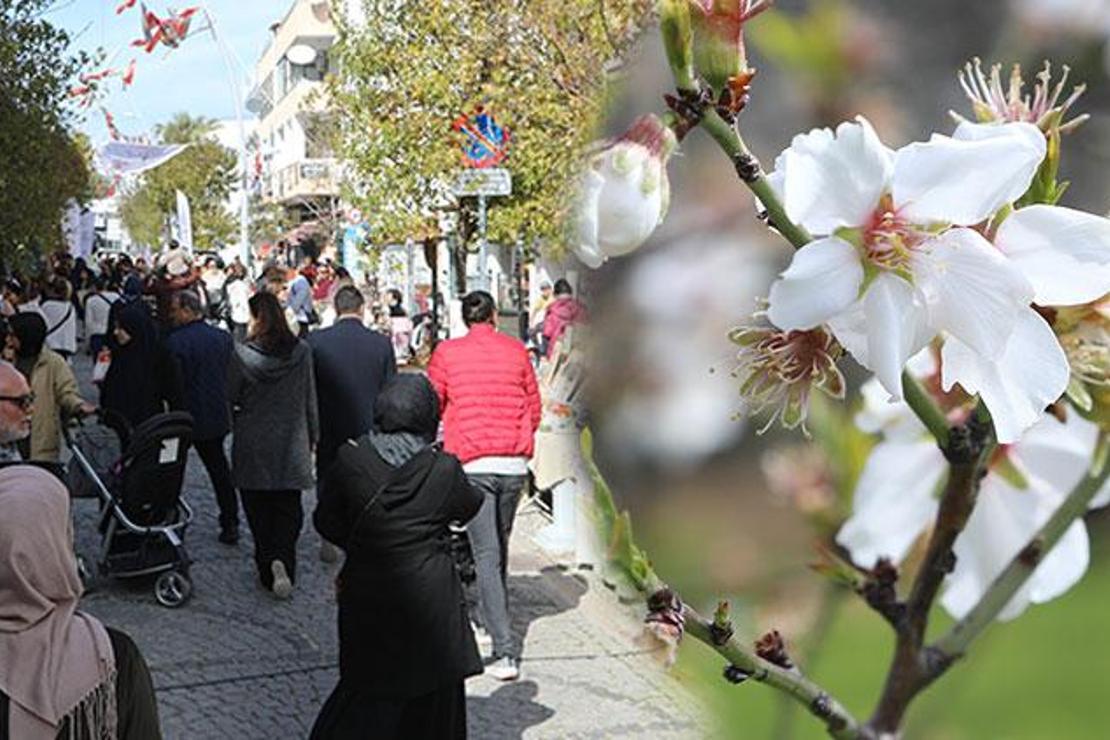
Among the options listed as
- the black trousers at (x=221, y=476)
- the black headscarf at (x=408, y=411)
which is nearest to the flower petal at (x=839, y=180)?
the black headscarf at (x=408, y=411)

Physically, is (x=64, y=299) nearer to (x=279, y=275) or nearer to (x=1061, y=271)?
(x=279, y=275)

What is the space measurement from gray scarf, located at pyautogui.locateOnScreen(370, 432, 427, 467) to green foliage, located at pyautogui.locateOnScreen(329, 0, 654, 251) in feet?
6.84

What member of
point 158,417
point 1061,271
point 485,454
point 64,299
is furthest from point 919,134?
point 64,299

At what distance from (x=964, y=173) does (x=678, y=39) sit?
0.21 feet

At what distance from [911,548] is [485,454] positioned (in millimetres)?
3144

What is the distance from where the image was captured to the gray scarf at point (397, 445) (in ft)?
9.43

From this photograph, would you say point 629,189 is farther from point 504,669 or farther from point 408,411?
point 504,669

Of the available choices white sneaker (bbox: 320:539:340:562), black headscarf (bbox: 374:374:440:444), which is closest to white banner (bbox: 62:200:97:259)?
white sneaker (bbox: 320:539:340:562)

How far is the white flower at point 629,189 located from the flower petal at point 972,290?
0.18 feet

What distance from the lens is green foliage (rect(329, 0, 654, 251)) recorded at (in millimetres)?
365

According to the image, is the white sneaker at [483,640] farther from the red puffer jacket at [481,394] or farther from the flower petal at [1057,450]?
the flower petal at [1057,450]

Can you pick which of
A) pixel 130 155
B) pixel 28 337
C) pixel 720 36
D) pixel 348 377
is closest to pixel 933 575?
pixel 720 36

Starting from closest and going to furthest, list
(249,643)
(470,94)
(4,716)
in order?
(470,94)
(4,716)
(249,643)

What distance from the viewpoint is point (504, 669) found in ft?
11.1
